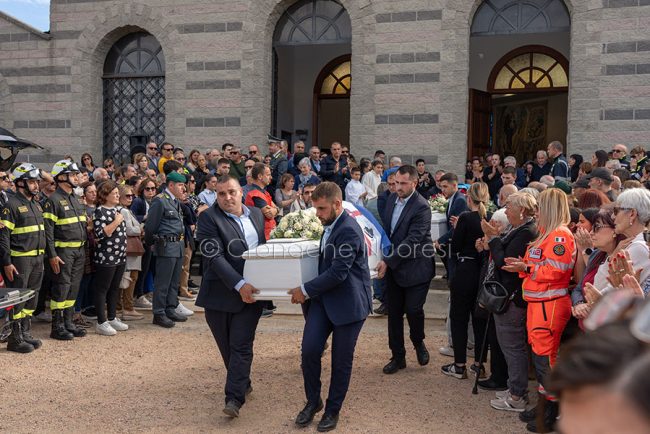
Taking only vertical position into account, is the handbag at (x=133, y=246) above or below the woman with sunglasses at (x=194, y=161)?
below

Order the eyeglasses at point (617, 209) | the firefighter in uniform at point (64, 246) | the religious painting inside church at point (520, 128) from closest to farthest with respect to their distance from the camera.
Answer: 1. the eyeglasses at point (617, 209)
2. the firefighter in uniform at point (64, 246)
3. the religious painting inside church at point (520, 128)

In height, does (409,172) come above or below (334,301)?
above

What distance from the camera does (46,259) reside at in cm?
837

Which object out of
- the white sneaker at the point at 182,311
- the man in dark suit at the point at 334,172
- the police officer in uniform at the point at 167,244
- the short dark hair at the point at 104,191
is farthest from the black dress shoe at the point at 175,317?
the man in dark suit at the point at 334,172

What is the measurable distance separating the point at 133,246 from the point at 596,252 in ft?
19.8

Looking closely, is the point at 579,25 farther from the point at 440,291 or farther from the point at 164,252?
the point at 164,252

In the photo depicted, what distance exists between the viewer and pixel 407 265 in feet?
22.4

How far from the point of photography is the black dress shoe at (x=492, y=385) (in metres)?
6.38

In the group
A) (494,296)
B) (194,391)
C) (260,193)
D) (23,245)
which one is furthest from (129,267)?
(494,296)

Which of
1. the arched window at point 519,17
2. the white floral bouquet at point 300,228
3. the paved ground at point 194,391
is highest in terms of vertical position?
the arched window at point 519,17

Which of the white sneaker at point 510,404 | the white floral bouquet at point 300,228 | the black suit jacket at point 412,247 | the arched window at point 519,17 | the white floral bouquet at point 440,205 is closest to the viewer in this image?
the white sneaker at point 510,404

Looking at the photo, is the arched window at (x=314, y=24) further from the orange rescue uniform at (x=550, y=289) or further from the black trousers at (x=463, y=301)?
the orange rescue uniform at (x=550, y=289)

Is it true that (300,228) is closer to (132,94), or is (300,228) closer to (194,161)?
(194,161)

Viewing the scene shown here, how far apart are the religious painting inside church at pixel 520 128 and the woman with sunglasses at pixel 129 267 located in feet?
53.3
